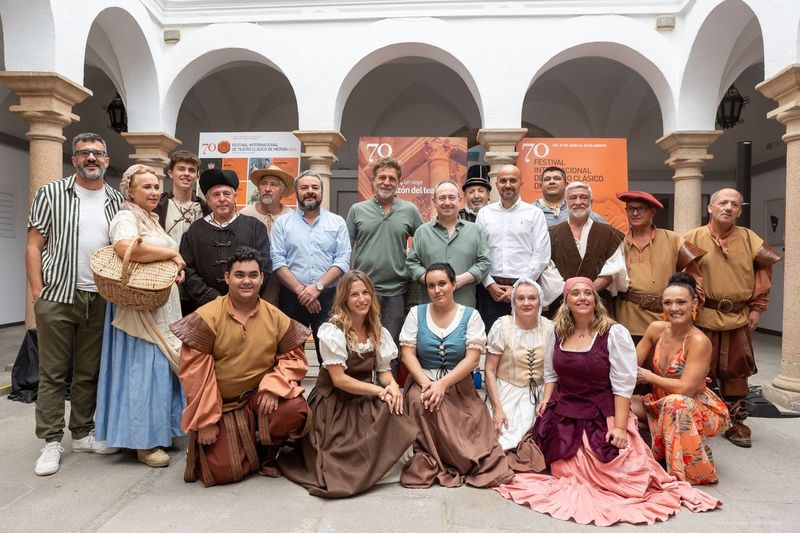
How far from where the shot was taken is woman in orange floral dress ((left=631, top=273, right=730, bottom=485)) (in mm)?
2947

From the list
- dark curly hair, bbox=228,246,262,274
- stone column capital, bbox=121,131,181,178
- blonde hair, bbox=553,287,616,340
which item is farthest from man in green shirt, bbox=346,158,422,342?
stone column capital, bbox=121,131,181,178

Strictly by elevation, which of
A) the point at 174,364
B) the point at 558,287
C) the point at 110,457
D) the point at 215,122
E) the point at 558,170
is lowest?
the point at 110,457

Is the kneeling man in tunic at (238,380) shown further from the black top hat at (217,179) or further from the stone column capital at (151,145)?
the stone column capital at (151,145)

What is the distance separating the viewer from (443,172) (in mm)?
6934

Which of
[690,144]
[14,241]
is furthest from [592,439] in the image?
[14,241]

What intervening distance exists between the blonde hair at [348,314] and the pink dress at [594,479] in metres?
1.08

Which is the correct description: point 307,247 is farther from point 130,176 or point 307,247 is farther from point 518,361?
point 518,361

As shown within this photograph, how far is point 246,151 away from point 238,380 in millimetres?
4783

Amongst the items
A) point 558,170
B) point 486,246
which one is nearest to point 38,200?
point 486,246

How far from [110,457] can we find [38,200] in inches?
62.6

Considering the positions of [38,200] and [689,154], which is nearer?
[38,200]

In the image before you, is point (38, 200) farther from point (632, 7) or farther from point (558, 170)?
point (632, 7)

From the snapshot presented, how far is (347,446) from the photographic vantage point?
292 cm

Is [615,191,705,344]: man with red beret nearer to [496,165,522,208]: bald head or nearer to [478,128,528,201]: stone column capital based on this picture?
[496,165,522,208]: bald head
